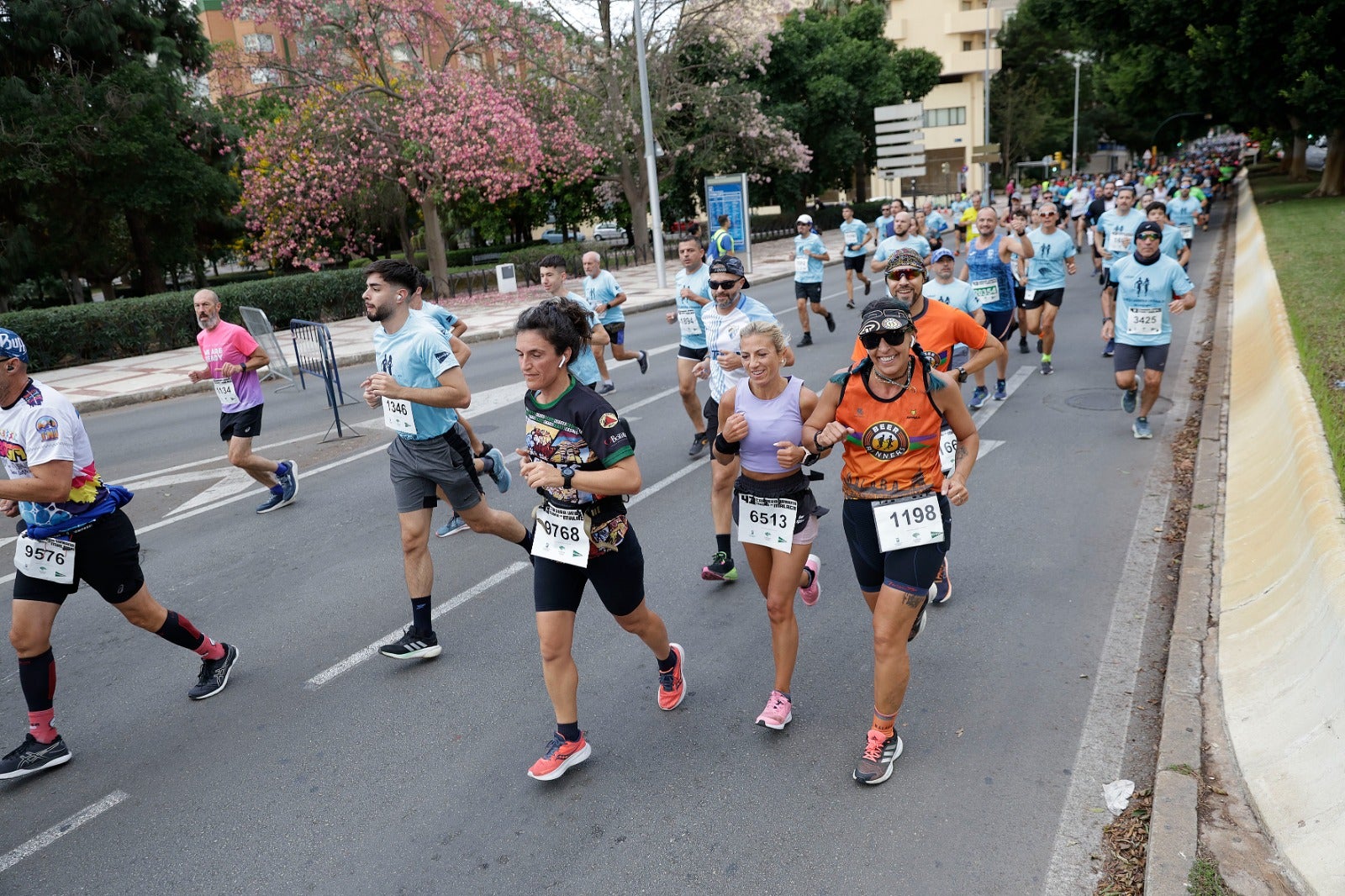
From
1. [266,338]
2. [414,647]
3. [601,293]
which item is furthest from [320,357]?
[414,647]

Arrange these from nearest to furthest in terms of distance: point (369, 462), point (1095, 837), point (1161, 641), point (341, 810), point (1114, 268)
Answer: point (1095, 837)
point (341, 810)
point (1161, 641)
point (1114, 268)
point (369, 462)

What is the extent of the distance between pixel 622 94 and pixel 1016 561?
30485 millimetres

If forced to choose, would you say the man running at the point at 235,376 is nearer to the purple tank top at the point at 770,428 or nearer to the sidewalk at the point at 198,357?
the sidewalk at the point at 198,357

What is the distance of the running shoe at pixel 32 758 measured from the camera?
14.5 ft

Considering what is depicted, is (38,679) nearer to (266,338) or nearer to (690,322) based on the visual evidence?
(690,322)

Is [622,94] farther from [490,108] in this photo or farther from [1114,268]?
[1114,268]

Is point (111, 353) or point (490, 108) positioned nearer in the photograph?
point (111, 353)

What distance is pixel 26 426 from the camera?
13.8 feet

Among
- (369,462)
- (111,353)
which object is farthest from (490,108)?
(369,462)

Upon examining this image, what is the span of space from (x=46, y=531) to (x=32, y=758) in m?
1.07

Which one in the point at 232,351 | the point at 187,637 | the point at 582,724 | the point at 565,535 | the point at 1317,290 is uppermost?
the point at 232,351

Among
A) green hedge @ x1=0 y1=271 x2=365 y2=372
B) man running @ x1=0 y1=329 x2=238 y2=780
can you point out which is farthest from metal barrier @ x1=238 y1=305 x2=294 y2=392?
man running @ x1=0 y1=329 x2=238 y2=780

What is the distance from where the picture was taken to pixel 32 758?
4.47 metres

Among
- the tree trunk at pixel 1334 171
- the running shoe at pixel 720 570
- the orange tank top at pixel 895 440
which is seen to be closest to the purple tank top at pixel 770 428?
the orange tank top at pixel 895 440
